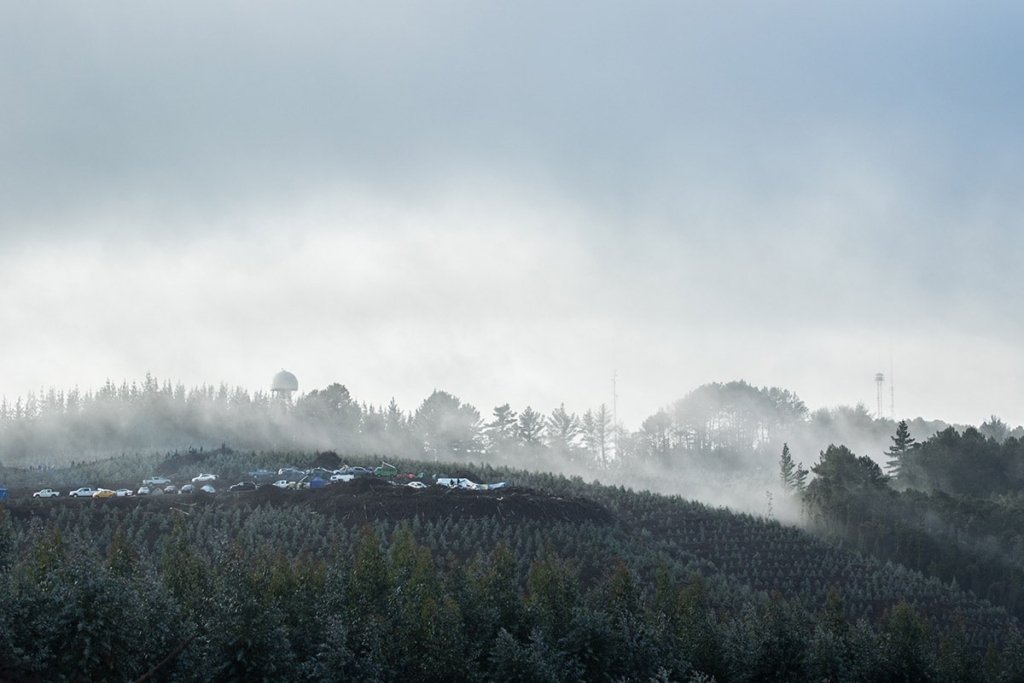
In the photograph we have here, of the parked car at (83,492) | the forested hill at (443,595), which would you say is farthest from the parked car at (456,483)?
the parked car at (83,492)

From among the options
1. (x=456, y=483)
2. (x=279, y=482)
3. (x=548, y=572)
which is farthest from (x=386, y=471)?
(x=548, y=572)

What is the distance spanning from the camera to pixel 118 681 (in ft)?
87.0

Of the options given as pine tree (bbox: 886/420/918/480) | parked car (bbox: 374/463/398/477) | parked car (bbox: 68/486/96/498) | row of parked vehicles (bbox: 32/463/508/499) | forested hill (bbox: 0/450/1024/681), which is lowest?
forested hill (bbox: 0/450/1024/681)

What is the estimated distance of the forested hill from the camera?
1117 inches

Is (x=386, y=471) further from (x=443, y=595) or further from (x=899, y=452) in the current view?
(x=899, y=452)

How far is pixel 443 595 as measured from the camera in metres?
36.0

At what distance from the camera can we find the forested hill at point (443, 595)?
28.4 metres

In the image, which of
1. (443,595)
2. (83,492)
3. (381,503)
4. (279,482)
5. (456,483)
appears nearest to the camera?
(443,595)

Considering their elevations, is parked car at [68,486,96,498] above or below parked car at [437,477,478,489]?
below

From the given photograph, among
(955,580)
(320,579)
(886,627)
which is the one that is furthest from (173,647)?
(955,580)

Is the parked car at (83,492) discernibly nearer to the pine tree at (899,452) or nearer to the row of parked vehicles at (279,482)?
the row of parked vehicles at (279,482)

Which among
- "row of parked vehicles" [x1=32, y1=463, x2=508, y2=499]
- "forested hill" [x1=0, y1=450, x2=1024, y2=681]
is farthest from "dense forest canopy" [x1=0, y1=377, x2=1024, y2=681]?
"row of parked vehicles" [x1=32, y1=463, x2=508, y2=499]

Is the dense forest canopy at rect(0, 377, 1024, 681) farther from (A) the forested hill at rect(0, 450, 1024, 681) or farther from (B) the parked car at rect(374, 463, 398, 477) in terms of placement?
(B) the parked car at rect(374, 463, 398, 477)

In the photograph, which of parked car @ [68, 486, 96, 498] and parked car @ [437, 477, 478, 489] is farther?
parked car @ [437, 477, 478, 489]
